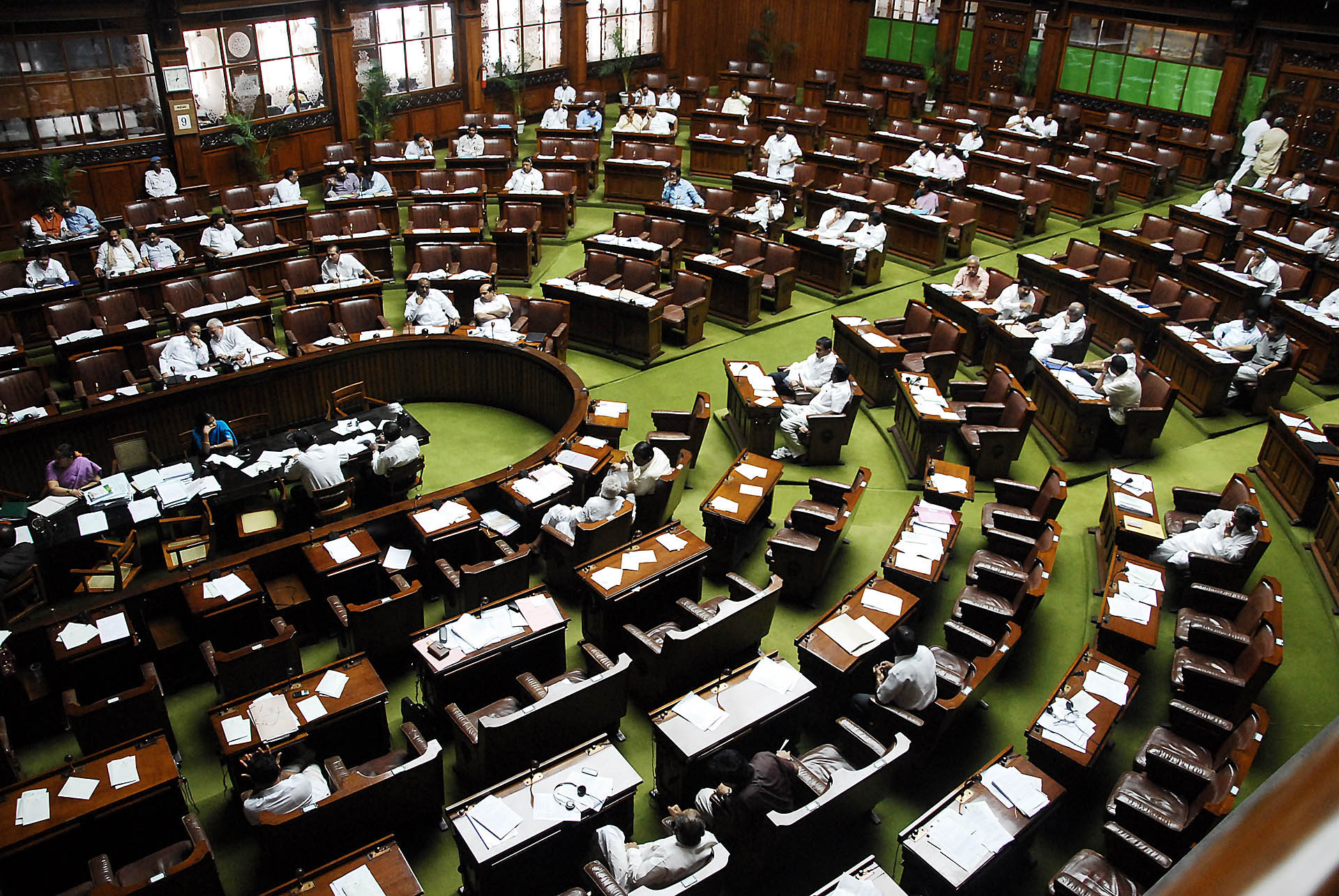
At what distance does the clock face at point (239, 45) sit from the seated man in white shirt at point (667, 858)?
15008 millimetres

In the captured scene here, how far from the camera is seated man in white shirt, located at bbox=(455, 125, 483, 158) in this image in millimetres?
16125

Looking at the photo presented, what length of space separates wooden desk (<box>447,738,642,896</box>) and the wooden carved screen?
18.8m

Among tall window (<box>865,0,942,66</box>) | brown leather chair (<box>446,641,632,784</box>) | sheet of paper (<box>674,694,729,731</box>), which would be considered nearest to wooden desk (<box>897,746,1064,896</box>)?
sheet of paper (<box>674,694,729,731</box>)

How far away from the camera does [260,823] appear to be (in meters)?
5.20

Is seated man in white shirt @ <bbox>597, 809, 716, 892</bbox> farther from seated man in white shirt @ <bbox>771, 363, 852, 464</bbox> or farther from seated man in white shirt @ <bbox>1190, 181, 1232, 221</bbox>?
seated man in white shirt @ <bbox>1190, 181, 1232, 221</bbox>

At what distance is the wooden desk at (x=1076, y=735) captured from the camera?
582cm

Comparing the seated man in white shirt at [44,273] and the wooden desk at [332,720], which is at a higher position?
the seated man in white shirt at [44,273]

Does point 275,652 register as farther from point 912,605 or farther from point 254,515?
point 912,605

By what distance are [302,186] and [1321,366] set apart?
15.5 meters

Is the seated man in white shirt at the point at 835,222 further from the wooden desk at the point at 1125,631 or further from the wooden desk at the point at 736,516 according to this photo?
the wooden desk at the point at 1125,631

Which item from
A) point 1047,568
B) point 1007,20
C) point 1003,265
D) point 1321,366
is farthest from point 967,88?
point 1047,568

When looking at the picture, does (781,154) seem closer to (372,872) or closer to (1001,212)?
(1001,212)

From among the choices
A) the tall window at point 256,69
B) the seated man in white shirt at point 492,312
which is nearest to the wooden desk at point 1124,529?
the seated man in white shirt at point 492,312

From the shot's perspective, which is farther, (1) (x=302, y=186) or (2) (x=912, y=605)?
(1) (x=302, y=186)
